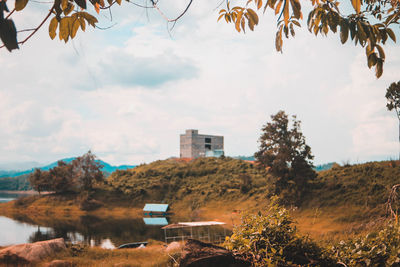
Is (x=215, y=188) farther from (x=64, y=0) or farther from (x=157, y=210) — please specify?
(x=64, y=0)

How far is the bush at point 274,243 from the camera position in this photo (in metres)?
3.06

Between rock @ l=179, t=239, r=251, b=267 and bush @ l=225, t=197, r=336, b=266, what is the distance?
0.37 feet

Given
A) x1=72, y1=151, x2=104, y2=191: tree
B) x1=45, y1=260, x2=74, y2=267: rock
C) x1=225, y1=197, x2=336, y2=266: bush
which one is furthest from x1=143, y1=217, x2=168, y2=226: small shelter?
x1=225, y1=197, x2=336, y2=266: bush

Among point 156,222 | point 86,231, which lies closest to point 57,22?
point 86,231

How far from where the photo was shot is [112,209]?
4934 cm

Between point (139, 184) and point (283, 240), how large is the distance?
5588cm

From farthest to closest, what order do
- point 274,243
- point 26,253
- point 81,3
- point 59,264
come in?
point 26,253 < point 59,264 < point 274,243 < point 81,3

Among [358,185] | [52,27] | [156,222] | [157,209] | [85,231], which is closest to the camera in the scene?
[52,27]

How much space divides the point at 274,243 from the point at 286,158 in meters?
30.1

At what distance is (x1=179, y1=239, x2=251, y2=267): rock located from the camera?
307 centimetres

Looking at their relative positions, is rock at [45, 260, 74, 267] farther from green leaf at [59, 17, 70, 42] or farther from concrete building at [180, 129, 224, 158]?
concrete building at [180, 129, 224, 158]

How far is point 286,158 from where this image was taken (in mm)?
32062

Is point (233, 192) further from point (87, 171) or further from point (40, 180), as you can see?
point (40, 180)

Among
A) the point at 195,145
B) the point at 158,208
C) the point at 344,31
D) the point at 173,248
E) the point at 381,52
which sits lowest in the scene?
the point at 158,208
